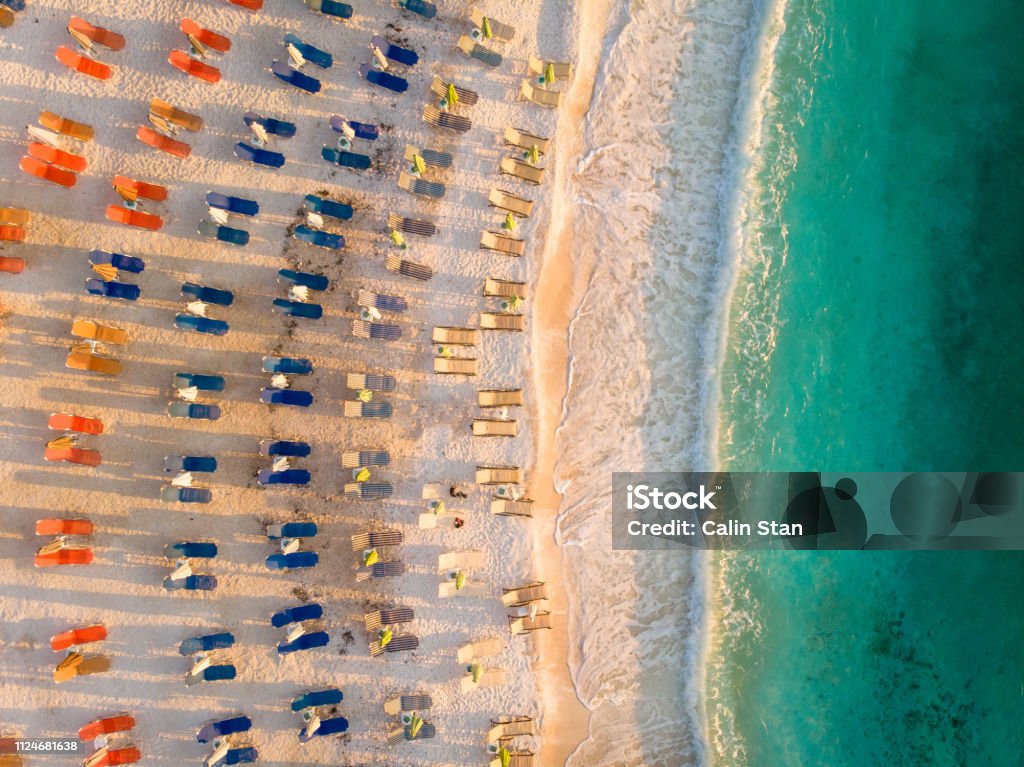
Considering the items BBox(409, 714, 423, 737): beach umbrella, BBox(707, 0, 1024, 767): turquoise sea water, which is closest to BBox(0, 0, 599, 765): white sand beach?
BBox(409, 714, 423, 737): beach umbrella

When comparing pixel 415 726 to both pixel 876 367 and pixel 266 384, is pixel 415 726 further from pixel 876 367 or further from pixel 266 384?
pixel 876 367

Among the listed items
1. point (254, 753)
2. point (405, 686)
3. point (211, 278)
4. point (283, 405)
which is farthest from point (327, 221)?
point (254, 753)

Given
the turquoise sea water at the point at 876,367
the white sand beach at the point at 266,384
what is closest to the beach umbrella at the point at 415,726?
the white sand beach at the point at 266,384

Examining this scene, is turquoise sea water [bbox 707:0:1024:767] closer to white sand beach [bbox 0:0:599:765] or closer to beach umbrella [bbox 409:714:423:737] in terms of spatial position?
white sand beach [bbox 0:0:599:765]

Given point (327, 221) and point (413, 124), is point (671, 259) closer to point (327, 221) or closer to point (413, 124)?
point (413, 124)

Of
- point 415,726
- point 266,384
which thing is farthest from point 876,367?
point 266,384
